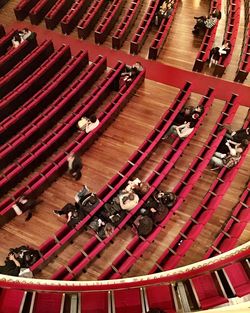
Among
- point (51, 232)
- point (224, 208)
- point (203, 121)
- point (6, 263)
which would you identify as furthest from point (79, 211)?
point (203, 121)

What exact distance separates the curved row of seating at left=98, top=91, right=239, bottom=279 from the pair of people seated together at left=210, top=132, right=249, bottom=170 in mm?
22

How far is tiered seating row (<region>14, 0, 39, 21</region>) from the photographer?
135 centimetres

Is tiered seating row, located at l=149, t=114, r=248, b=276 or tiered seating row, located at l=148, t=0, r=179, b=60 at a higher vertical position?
tiered seating row, located at l=148, t=0, r=179, b=60

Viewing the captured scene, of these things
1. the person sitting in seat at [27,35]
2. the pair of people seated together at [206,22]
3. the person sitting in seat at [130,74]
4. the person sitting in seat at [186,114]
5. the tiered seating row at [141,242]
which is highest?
the pair of people seated together at [206,22]

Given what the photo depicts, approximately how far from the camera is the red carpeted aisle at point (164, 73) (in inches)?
45.2

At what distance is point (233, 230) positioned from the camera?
74cm

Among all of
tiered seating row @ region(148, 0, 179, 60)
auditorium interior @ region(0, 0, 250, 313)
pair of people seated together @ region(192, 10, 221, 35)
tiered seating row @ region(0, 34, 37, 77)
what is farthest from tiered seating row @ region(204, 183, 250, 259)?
tiered seating row @ region(0, 34, 37, 77)

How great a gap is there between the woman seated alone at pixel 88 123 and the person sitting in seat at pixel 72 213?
0.25 metres

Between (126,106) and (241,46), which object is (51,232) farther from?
(241,46)

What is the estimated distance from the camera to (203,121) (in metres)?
1.05

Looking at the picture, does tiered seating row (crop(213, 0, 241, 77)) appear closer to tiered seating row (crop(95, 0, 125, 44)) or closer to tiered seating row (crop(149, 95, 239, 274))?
tiered seating row (crop(149, 95, 239, 274))

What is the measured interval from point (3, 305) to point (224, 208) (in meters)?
0.57

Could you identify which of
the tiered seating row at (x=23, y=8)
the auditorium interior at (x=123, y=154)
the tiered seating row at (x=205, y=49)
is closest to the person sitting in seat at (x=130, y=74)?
the auditorium interior at (x=123, y=154)

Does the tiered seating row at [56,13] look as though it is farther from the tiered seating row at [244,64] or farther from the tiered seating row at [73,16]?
the tiered seating row at [244,64]
